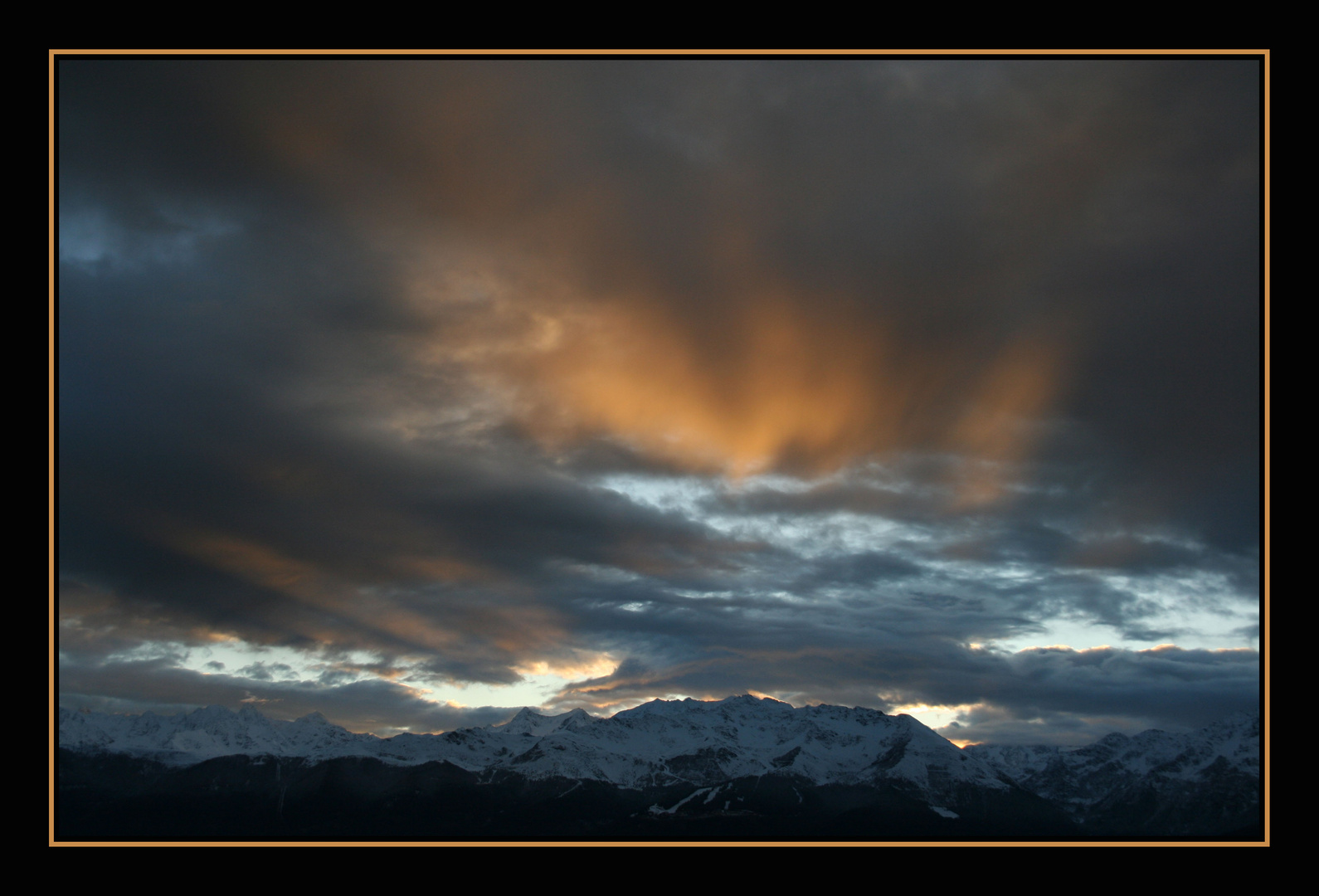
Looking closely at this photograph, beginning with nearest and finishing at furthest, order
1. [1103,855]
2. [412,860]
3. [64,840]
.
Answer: [64,840] → [1103,855] → [412,860]

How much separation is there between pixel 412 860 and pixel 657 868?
1178 cm
